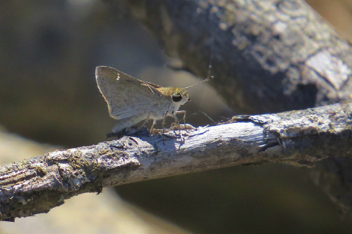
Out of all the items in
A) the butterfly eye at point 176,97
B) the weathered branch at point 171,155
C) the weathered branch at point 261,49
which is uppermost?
the weathered branch at point 261,49

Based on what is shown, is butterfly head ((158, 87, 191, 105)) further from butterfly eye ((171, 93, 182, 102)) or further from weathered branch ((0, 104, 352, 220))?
weathered branch ((0, 104, 352, 220))

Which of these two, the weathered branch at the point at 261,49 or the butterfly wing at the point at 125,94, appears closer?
the butterfly wing at the point at 125,94

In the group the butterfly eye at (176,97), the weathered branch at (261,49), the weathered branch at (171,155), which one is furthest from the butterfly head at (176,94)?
the weathered branch at (261,49)

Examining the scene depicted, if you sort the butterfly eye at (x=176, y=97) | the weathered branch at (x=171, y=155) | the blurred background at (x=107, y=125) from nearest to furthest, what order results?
the weathered branch at (x=171, y=155) → the butterfly eye at (x=176, y=97) → the blurred background at (x=107, y=125)

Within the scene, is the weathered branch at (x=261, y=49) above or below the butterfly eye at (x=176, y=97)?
above

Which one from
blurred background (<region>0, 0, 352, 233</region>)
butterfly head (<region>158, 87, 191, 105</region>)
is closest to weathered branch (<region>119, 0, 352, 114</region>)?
blurred background (<region>0, 0, 352, 233</region>)

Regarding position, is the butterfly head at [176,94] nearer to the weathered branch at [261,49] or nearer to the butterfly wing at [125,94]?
the butterfly wing at [125,94]

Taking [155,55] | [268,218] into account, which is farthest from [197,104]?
[268,218]
